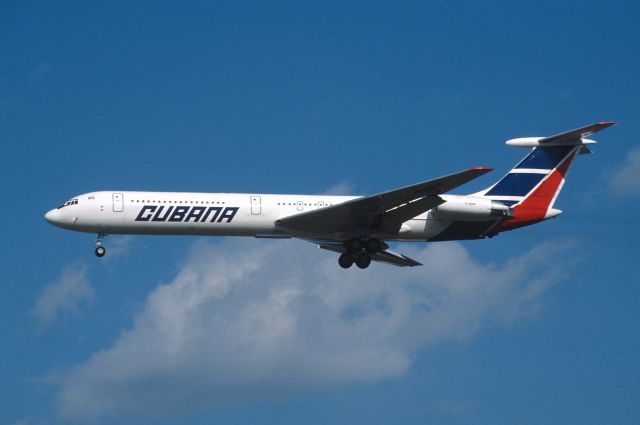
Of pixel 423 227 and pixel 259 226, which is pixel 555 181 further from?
pixel 259 226

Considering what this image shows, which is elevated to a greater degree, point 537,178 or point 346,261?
point 537,178

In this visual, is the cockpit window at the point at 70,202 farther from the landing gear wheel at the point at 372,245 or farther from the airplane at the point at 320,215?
the landing gear wheel at the point at 372,245

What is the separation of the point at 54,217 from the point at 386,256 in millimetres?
14915

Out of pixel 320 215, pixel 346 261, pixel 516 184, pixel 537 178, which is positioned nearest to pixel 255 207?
pixel 320 215

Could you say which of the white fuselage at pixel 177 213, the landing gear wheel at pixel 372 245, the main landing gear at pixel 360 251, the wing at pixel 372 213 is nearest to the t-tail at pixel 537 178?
the white fuselage at pixel 177 213

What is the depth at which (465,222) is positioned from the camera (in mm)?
46688

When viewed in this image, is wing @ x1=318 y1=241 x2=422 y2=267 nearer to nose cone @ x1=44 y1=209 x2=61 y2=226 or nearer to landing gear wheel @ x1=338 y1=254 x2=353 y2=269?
landing gear wheel @ x1=338 y1=254 x2=353 y2=269

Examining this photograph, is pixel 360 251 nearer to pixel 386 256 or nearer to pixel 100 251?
pixel 386 256

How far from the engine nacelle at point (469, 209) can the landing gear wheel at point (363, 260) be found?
3.47 metres

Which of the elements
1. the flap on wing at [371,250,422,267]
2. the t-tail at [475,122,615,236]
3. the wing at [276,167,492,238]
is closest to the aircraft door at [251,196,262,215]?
the wing at [276,167,492,238]

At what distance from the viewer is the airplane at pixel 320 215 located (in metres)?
45.1

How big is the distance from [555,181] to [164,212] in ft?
56.7

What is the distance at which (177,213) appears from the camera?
45156 millimetres

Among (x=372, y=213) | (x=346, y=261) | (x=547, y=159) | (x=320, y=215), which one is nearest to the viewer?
(x=320, y=215)
